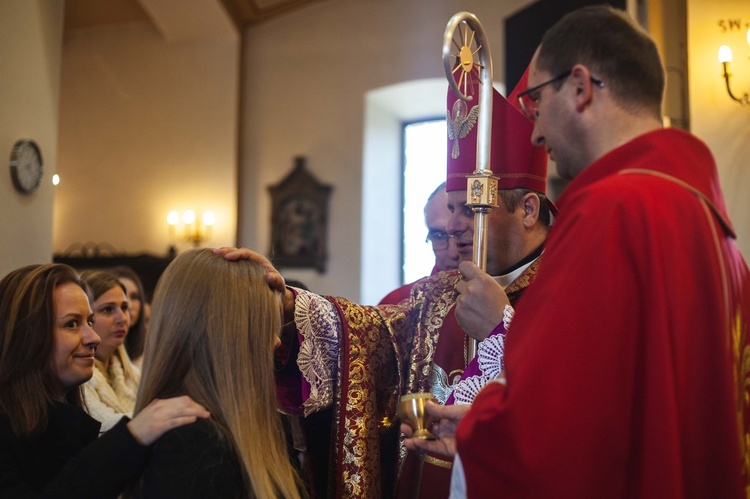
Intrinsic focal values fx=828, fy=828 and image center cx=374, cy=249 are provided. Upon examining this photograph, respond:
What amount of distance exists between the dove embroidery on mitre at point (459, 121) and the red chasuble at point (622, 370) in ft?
3.29

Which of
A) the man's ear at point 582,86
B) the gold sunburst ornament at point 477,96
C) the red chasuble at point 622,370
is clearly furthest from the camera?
the gold sunburst ornament at point 477,96

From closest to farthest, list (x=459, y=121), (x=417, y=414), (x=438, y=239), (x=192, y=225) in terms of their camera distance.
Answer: (x=417, y=414), (x=459, y=121), (x=438, y=239), (x=192, y=225)

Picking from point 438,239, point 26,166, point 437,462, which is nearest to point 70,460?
point 437,462

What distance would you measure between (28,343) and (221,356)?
0.76 meters

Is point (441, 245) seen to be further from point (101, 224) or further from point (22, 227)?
point (101, 224)

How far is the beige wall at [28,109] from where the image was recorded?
17.1ft

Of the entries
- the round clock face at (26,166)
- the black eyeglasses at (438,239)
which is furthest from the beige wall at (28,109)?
the black eyeglasses at (438,239)

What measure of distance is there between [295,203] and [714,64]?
5.14m

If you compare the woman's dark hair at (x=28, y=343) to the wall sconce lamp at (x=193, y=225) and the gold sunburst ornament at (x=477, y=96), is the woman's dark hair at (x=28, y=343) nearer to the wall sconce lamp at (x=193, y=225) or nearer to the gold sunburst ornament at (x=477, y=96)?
the gold sunburst ornament at (x=477, y=96)

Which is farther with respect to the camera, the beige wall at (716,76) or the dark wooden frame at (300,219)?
the dark wooden frame at (300,219)

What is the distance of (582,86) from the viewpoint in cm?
156

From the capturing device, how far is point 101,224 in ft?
32.2

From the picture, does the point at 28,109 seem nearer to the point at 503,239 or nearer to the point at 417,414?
the point at 503,239

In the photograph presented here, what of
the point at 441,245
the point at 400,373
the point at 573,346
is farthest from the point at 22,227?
the point at 573,346
